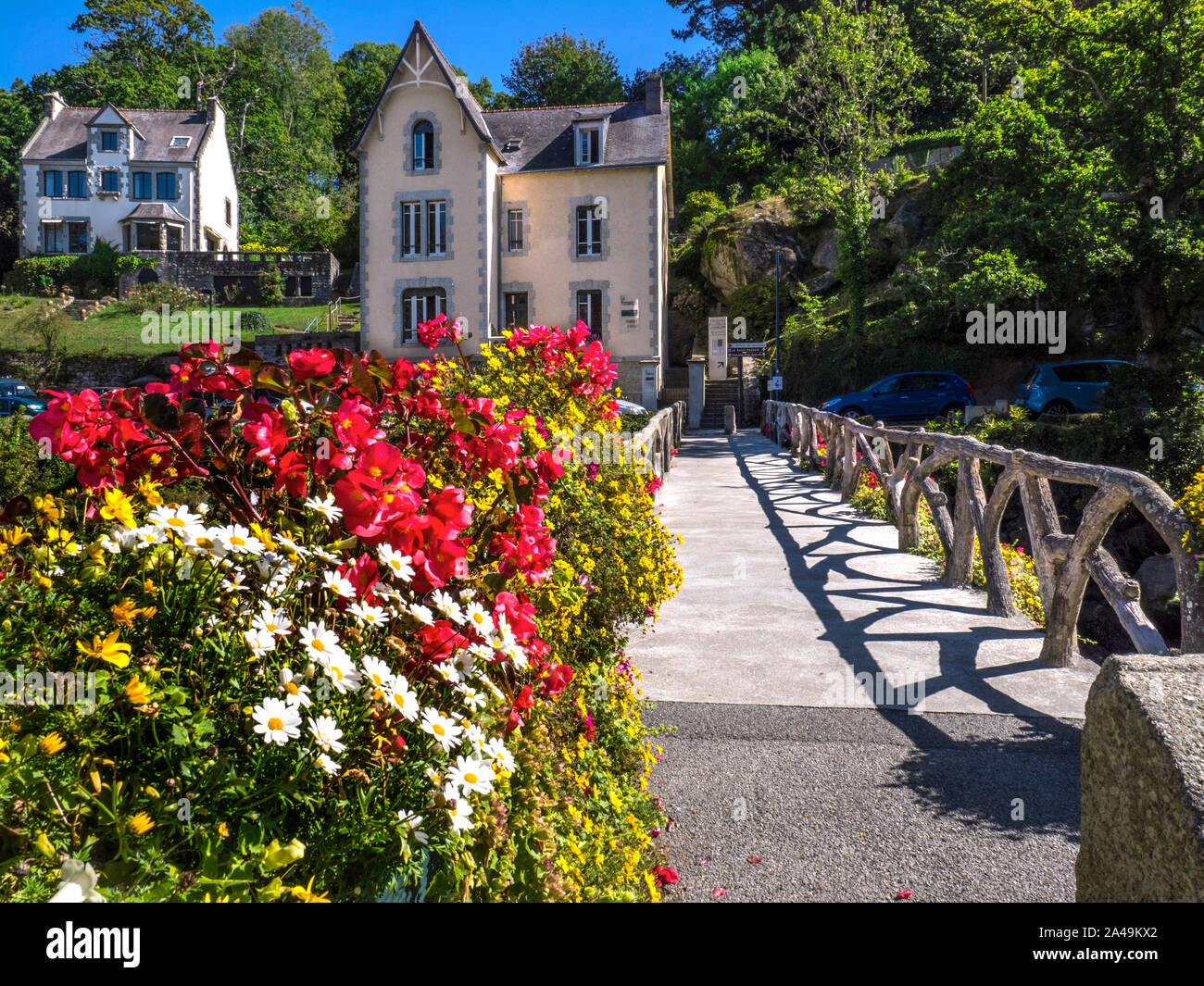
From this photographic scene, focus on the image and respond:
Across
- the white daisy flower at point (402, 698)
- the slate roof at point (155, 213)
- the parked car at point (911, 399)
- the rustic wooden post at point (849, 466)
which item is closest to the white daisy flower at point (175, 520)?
the white daisy flower at point (402, 698)

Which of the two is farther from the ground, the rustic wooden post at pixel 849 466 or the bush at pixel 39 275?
the bush at pixel 39 275

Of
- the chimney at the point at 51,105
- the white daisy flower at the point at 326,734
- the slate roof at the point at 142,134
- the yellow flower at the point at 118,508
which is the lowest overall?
the white daisy flower at the point at 326,734

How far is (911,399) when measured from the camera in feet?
82.1

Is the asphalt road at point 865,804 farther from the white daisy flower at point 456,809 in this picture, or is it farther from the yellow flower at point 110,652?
the yellow flower at point 110,652

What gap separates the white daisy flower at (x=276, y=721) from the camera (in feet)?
4.67

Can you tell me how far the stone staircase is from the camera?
3416cm

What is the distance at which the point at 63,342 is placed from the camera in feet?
123

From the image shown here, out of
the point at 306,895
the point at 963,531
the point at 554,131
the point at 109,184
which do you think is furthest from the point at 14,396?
the point at 109,184

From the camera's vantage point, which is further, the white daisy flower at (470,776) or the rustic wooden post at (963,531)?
the rustic wooden post at (963,531)

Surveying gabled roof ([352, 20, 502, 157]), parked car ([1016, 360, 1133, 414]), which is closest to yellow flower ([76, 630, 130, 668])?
parked car ([1016, 360, 1133, 414])

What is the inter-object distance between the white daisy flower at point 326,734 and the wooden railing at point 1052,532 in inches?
159

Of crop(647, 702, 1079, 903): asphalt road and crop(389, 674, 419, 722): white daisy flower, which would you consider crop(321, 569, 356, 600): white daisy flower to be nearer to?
crop(389, 674, 419, 722): white daisy flower

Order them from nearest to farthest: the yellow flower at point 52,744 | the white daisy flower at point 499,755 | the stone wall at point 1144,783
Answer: the yellow flower at point 52,744
the stone wall at point 1144,783
the white daisy flower at point 499,755
